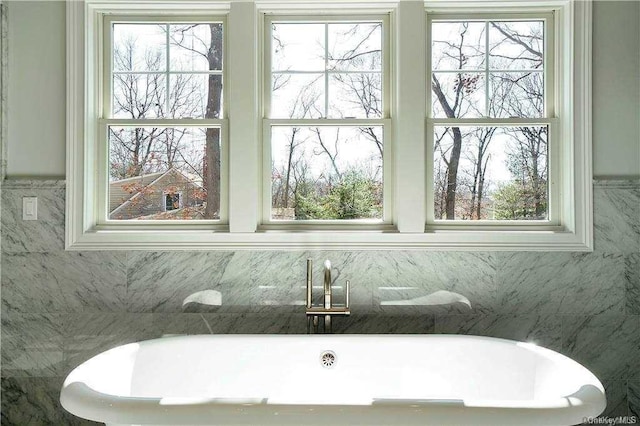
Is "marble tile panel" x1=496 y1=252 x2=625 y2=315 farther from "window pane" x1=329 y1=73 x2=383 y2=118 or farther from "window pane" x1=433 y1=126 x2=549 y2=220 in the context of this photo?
"window pane" x1=329 y1=73 x2=383 y2=118

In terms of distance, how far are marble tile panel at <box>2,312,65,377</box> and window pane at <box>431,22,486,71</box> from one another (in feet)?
7.20

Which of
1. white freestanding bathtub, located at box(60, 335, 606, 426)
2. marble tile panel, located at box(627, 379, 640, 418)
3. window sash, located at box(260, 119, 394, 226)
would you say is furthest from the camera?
window sash, located at box(260, 119, 394, 226)

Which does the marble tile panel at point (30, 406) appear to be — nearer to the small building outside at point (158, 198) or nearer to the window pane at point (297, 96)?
the small building outside at point (158, 198)

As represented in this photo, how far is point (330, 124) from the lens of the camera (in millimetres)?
2271

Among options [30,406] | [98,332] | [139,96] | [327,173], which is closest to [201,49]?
[139,96]

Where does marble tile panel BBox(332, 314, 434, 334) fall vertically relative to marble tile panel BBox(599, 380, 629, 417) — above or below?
above

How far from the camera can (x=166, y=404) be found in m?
1.20

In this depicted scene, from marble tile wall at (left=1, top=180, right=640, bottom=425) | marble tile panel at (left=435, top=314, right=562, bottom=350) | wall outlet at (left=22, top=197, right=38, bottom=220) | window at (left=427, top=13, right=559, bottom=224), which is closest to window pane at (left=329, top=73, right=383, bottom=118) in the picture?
window at (left=427, top=13, right=559, bottom=224)

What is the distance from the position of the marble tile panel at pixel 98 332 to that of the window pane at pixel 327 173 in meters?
0.81

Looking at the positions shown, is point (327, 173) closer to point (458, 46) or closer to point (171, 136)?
point (171, 136)

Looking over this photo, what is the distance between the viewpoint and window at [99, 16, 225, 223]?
2314 mm

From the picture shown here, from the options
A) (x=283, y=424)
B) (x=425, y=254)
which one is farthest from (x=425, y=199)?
(x=283, y=424)

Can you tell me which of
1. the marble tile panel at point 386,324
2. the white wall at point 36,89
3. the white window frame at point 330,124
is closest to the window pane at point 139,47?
the white wall at point 36,89

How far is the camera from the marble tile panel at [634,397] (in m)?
2.13
